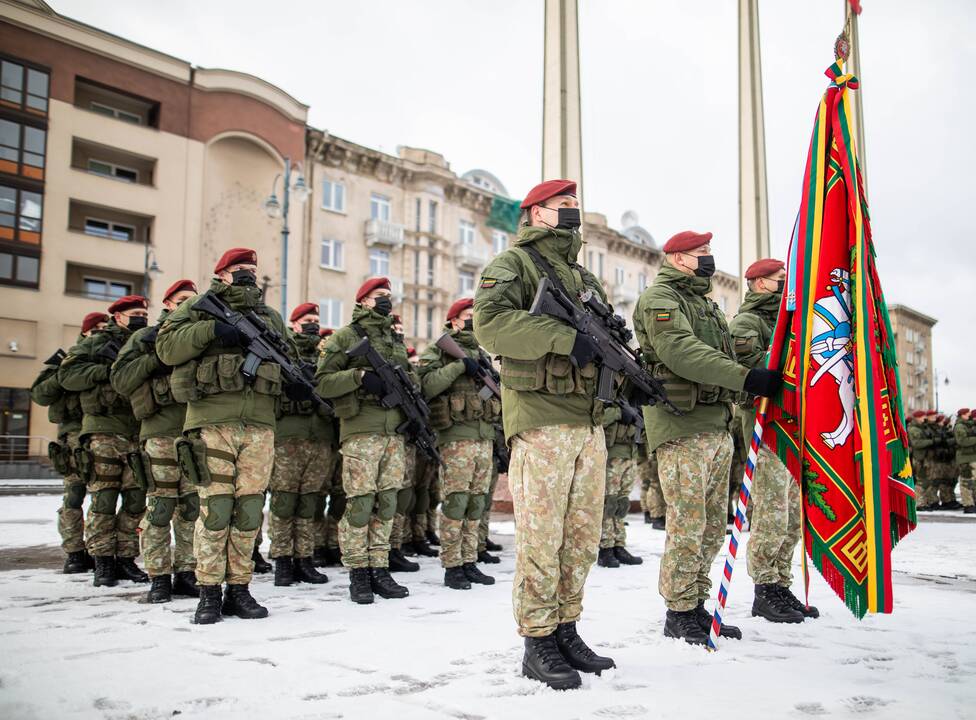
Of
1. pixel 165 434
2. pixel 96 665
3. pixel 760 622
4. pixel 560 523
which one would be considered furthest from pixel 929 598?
pixel 165 434

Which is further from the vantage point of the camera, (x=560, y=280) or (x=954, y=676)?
(x=560, y=280)

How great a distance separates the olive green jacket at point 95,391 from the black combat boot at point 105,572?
97 cm

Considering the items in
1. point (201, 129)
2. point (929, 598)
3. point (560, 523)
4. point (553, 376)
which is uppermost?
point (201, 129)

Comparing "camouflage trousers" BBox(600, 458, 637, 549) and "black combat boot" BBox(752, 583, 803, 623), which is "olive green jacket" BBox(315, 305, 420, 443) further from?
"black combat boot" BBox(752, 583, 803, 623)

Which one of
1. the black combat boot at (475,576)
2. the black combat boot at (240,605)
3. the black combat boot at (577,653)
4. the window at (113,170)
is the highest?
the window at (113,170)

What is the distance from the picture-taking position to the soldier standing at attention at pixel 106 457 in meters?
5.74

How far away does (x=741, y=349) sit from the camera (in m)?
4.70

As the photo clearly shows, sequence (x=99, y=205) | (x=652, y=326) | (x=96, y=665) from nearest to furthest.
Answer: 1. (x=96, y=665)
2. (x=652, y=326)
3. (x=99, y=205)

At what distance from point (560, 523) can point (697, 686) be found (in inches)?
33.7

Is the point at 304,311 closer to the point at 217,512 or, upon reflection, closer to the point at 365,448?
the point at 365,448

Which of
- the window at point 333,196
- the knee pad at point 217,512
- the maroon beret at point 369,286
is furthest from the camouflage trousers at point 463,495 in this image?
the window at point 333,196

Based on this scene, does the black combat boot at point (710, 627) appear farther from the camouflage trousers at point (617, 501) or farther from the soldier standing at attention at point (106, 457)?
the soldier standing at attention at point (106, 457)

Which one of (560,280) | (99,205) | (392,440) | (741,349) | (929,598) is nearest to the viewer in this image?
(560,280)

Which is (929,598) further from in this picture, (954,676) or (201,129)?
(201,129)
